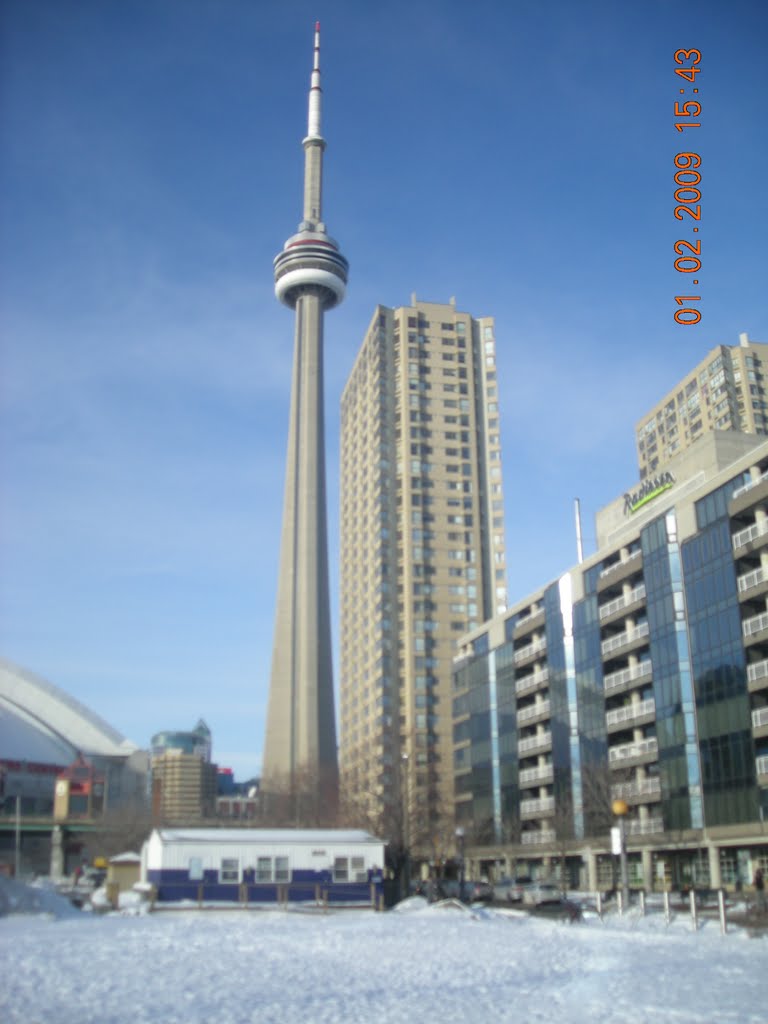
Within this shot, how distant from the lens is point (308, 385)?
163750mm

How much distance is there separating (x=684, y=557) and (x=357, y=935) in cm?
4229

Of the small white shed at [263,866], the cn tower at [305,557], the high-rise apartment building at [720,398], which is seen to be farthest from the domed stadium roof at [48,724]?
the small white shed at [263,866]

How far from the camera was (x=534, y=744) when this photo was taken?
88688mm

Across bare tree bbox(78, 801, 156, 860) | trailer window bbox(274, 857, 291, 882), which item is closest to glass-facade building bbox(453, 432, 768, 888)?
trailer window bbox(274, 857, 291, 882)

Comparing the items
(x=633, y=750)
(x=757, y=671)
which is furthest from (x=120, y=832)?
(x=757, y=671)

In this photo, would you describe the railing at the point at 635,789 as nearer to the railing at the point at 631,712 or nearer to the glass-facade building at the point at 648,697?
the glass-facade building at the point at 648,697

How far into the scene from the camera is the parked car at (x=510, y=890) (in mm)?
51344

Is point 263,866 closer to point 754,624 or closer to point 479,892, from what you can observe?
point 479,892

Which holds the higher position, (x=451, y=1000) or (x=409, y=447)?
(x=409, y=447)

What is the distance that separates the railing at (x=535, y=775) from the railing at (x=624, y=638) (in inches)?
541

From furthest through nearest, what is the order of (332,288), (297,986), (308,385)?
(332,288) < (308,385) < (297,986)

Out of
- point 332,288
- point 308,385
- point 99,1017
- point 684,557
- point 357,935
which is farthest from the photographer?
point 332,288

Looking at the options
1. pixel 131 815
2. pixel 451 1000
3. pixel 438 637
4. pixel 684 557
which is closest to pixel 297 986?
pixel 451 1000

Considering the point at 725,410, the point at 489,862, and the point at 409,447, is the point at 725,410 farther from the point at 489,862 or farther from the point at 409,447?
the point at 489,862
